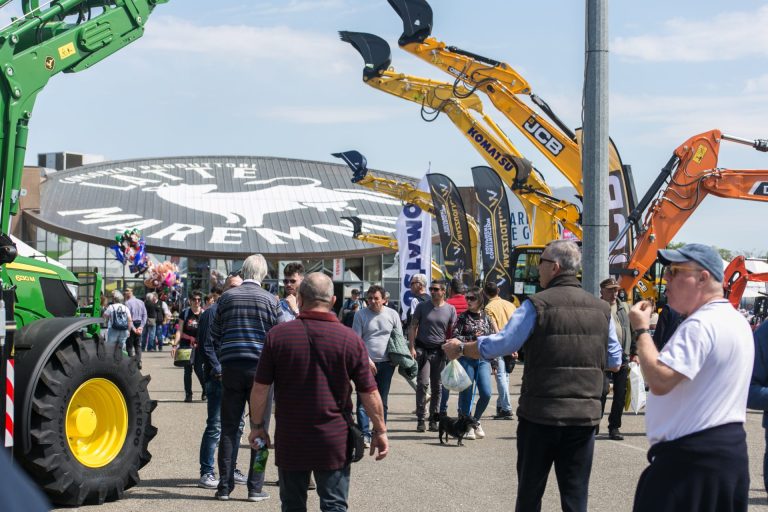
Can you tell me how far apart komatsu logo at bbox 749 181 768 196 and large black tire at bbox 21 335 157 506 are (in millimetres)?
15125

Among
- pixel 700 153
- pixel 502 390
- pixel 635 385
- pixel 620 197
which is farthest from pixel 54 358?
pixel 700 153

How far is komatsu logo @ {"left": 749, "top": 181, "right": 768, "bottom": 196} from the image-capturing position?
66.8 ft

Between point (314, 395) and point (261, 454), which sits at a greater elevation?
point (314, 395)

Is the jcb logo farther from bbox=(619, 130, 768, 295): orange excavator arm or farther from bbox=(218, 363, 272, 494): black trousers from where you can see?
bbox=(218, 363, 272, 494): black trousers

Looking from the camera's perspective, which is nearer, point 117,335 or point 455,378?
point 455,378

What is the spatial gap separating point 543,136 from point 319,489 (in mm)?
19545

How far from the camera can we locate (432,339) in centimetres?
1257

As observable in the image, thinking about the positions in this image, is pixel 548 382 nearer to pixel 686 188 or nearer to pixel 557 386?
pixel 557 386

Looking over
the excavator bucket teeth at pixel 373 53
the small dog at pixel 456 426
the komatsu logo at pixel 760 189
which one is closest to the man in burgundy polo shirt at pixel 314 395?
the small dog at pixel 456 426

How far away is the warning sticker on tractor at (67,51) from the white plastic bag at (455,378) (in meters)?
4.59

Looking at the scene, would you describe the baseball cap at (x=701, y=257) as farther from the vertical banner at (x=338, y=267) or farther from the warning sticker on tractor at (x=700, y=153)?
the vertical banner at (x=338, y=267)

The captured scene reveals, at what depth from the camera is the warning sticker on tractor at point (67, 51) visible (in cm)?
920

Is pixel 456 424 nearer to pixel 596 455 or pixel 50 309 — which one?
pixel 596 455

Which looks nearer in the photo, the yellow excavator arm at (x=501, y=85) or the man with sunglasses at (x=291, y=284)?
the man with sunglasses at (x=291, y=284)
